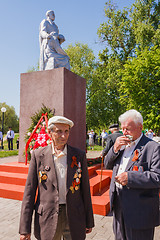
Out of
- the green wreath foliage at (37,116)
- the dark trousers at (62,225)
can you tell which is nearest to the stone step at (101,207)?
the dark trousers at (62,225)

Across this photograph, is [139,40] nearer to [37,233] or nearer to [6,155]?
[6,155]

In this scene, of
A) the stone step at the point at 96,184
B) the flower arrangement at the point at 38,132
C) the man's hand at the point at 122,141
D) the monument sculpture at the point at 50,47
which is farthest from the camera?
the monument sculpture at the point at 50,47

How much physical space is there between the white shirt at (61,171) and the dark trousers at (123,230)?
0.66m

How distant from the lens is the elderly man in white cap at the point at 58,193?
2.07 metres

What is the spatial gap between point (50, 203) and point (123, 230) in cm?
92

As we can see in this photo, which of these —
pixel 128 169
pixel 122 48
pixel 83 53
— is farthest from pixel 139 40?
pixel 128 169

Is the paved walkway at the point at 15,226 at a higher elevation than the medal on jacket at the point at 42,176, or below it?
below

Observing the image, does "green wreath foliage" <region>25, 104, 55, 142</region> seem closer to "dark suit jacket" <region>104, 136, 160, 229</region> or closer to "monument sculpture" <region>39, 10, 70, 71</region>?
"monument sculpture" <region>39, 10, 70, 71</region>

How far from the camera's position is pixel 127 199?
220 centimetres

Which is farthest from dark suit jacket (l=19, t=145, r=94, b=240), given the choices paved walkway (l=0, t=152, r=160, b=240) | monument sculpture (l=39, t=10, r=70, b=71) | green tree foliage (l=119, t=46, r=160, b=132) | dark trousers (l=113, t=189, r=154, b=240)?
green tree foliage (l=119, t=46, r=160, b=132)

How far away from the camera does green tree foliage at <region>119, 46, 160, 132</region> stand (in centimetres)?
1686

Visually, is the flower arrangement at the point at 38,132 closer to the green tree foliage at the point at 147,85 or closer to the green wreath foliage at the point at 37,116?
the green wreath foliage at the point at 37,116

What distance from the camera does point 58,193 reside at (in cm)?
208

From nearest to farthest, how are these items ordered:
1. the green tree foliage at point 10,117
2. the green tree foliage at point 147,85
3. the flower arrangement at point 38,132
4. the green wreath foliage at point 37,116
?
the flower arrangement at point 38,132, the green wreath foliage at point 37,116, the green tree foliage at point 147,85, the green tree foliage at point 10,117
